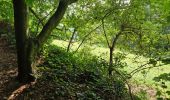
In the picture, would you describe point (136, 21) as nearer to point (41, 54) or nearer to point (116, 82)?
point (116, 82)

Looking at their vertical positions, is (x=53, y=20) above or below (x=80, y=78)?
above

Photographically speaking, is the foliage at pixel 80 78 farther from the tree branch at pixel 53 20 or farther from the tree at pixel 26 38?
the tree branch at pixel 53 20

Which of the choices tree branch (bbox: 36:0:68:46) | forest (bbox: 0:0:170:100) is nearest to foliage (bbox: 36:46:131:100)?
forest (bbox: 0:0:170:100)

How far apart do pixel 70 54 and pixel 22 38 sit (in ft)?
11.7

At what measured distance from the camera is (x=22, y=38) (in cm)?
665

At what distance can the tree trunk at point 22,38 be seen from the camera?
6.34m

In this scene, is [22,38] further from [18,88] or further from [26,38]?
[18,88]

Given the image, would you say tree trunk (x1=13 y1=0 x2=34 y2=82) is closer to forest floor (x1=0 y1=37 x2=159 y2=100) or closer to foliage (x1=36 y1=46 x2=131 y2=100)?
forest floor (x1=0 y1=37 x2=159 y2=100)

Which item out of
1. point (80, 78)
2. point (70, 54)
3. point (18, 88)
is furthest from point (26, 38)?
point (70, 54)

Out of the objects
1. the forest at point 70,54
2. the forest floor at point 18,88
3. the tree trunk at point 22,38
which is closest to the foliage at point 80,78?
the forest at point 70,54

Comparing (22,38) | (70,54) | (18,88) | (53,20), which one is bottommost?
(18,88)

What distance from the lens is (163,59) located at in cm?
329

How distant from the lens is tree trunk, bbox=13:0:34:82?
634cm

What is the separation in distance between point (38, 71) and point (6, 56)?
2.14 metres
